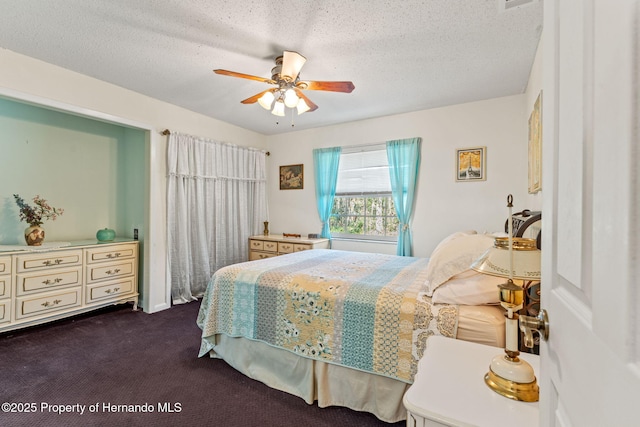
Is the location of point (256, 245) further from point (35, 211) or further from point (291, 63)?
point (291, 63)

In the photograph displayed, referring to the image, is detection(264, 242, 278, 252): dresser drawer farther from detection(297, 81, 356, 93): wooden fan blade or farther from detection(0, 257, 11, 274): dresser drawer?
detection(0, 257, 11, 274): dresser drawer

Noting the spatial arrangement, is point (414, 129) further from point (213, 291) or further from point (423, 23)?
point (213, 291)

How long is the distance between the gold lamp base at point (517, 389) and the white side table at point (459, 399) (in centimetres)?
2

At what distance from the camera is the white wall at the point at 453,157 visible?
3205mm

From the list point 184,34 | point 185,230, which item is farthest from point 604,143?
point 185,230

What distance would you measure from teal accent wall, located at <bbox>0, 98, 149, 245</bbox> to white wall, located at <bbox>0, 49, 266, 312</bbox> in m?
0.20

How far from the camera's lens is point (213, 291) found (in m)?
2.31

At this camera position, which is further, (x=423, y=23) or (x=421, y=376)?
(x=423, y=23)

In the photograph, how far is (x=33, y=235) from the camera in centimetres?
294

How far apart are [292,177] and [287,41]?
8.93 ft

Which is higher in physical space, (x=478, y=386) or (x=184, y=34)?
(x=184, y=34)

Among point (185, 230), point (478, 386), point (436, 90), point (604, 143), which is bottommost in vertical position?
point (478, 386)

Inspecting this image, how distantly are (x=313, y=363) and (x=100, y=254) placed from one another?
2.87 m

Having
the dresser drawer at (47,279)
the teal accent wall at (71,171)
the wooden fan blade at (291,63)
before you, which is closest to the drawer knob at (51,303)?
the dresser drawer at (47,279)
